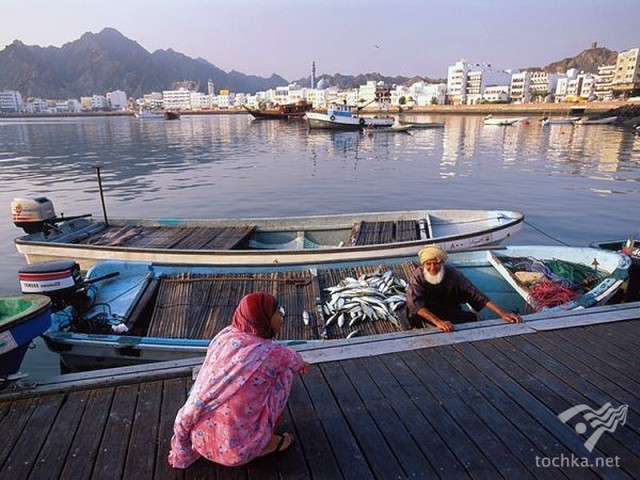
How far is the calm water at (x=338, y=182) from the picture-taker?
729 inches

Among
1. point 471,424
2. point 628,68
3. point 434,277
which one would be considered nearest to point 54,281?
point 434,277

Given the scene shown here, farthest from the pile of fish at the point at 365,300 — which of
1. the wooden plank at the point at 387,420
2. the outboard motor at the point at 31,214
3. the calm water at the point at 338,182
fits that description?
the outboard motor at the point at 31,214

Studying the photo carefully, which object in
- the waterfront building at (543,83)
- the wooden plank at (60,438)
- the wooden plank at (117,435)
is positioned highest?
the waterfront building at (543,83)

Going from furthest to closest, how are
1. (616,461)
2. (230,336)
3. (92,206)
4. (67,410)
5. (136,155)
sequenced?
(136,155)
(92,206)
(67,410)
(616,461)
(230,336)

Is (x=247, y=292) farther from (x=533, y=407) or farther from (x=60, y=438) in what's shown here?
(x=533, y=407)

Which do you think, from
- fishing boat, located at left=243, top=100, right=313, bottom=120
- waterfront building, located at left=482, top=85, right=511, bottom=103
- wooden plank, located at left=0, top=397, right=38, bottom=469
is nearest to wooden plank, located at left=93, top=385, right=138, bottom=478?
wooden plank, located at left=0, top=397, right=38, bottom=469

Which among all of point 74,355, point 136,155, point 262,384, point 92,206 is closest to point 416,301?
point 262,384

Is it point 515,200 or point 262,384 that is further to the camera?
point 515,200

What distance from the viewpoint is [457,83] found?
16200 cm

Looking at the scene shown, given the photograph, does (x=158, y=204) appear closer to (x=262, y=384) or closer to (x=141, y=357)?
(x=141, y=357)

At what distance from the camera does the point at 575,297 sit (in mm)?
6789

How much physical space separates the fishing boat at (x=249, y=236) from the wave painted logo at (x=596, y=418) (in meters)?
5.12

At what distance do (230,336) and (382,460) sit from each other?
1542 millimetres

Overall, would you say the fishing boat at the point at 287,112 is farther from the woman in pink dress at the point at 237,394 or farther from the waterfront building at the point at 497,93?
the woman in pink dress at the point at 237,394
